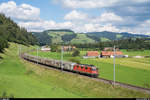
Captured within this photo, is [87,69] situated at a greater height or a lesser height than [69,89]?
greater

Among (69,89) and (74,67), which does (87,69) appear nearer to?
(74,67)

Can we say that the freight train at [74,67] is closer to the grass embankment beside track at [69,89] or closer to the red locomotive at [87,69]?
the red locomotive at [87,69]

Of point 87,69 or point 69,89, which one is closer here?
point 69,89

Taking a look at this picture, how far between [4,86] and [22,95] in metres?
7.35

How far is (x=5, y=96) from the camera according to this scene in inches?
1178

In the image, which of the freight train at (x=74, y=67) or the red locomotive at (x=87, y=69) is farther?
the freight train at (x=74, y=67)

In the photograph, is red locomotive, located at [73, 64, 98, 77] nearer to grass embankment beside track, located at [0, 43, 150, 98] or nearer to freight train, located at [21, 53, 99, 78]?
freight train, located at [21, 53, 99, 78]

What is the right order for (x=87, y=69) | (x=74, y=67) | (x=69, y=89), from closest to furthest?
(x=69, y=89) → (x=87, y=69) → (x=74, y=67)

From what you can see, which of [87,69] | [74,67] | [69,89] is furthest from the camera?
[74,67]

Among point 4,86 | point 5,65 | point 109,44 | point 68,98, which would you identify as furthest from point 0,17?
point 68,98

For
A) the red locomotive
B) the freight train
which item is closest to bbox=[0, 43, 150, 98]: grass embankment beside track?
the red locomotive

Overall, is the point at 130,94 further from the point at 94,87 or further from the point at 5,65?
the point at 5,65

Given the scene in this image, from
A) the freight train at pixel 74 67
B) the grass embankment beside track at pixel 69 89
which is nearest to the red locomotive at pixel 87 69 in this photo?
the freight train at pixel 74 67

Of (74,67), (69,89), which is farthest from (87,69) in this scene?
(69,89)
